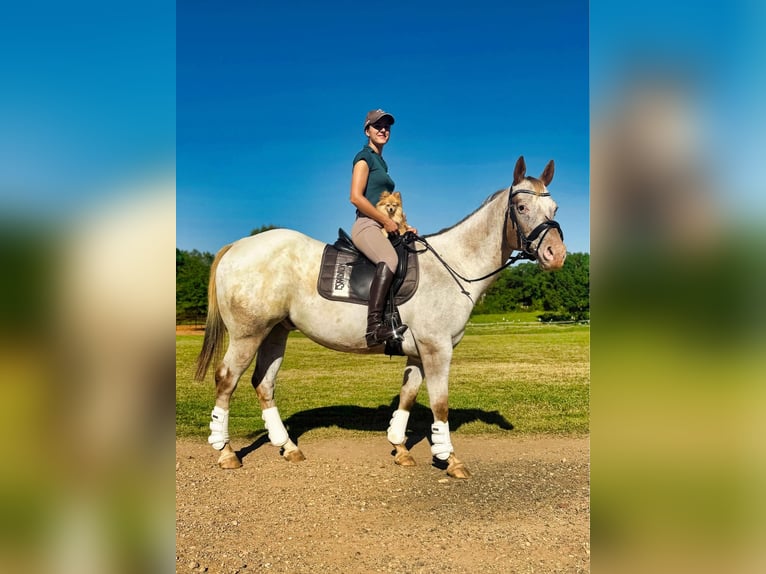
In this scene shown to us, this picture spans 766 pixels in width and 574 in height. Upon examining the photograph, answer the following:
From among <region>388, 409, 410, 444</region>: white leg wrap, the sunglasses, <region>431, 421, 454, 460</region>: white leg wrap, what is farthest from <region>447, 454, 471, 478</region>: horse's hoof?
the sunglasses

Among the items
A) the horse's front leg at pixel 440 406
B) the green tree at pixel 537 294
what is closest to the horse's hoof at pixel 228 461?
the horse's front leg at pixel 440 406

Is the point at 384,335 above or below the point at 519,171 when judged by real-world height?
below

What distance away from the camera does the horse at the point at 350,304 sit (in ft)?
20.2

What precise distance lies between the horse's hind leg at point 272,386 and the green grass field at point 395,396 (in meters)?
1.45

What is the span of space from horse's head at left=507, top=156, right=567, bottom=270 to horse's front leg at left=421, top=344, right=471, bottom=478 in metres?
1.52

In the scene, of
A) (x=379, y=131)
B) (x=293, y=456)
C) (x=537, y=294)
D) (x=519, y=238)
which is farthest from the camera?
(x=537, y=294)

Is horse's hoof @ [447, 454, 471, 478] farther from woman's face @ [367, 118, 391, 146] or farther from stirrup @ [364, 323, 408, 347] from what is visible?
woman's face @ [367, 118, 391, 146]

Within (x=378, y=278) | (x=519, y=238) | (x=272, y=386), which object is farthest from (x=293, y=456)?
(x=519, y=238)

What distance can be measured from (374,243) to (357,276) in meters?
0.45

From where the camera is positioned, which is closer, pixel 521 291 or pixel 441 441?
Result: pixel 441 441

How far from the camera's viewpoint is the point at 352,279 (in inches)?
244

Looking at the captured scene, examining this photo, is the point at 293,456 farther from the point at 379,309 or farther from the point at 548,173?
the point at 548,173
